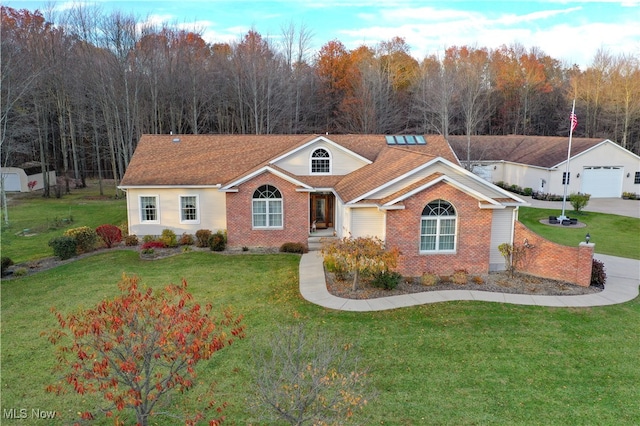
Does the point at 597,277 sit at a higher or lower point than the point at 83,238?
lower

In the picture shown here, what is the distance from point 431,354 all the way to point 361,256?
4.64 meters

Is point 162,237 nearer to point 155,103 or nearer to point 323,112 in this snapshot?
point 155,103

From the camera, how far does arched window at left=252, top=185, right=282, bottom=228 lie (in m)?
21.2

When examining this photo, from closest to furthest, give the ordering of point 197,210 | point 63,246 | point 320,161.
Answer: point 63,246 < point 197,210 < point 320,161

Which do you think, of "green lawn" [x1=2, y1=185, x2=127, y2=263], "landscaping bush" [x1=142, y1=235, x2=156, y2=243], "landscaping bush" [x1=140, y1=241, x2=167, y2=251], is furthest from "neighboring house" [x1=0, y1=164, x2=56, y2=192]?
"landscaping bush" [x1=140, y1=241, x2=167, y2=251]

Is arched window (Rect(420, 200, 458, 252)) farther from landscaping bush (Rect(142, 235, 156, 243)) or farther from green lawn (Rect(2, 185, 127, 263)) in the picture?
green lawn (Rect(2, 185, 127, 263))

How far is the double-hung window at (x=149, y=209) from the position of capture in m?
22.4

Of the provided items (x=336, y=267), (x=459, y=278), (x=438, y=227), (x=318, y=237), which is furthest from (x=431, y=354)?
(x=318, y=237)

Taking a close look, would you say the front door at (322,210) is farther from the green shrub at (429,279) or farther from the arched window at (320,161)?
the green shrub at (429,279)

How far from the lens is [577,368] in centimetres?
1078

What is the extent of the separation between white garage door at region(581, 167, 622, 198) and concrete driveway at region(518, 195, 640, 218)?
751 millimetres

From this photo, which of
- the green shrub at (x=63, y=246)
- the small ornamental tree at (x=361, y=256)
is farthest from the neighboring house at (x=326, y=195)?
the green shrub at (x=63, y=246)

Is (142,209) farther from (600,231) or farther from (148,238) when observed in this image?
Answer: (600,231)

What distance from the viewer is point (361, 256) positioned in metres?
15.2
